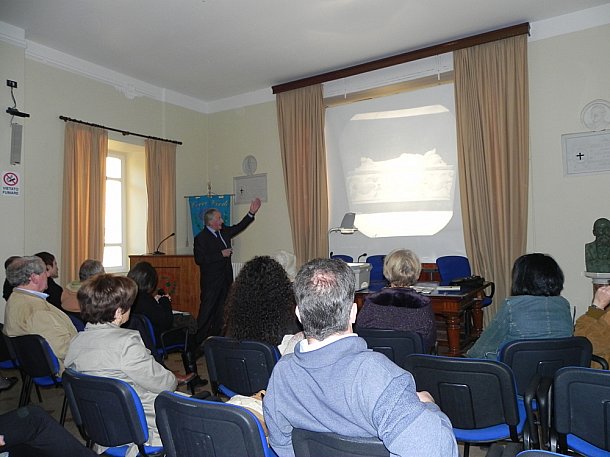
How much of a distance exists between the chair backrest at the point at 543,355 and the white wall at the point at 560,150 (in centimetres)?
340

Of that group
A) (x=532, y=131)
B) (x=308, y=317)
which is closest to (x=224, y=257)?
(x=532, y=131)

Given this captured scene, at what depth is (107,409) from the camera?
6.01 feet

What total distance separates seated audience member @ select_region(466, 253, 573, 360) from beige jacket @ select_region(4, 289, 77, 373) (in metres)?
2.50

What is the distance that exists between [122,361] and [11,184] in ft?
13.8

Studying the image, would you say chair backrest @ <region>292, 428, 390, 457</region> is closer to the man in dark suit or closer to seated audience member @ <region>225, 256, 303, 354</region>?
seated audience member @ <region>225, 256, 303, 354</region>

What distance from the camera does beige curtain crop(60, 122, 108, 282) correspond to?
577cm

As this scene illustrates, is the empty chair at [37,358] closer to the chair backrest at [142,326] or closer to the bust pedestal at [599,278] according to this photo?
the chair backrest at [142,326]

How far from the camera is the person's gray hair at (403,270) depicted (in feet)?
9.94

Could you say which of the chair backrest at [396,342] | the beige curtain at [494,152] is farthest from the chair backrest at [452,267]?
the chair backrest at [396,342]

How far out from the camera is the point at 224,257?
5613 mm

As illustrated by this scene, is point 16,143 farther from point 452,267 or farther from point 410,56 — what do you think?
point 452,267

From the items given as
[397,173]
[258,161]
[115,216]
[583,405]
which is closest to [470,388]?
[583,405]

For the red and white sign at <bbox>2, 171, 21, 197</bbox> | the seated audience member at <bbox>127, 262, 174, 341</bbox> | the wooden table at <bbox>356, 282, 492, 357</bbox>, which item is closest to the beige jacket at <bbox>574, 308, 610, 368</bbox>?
the wooden table at <bbox>356, 282, 492, 357</bbox>

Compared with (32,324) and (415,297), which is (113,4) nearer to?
(32,324)
